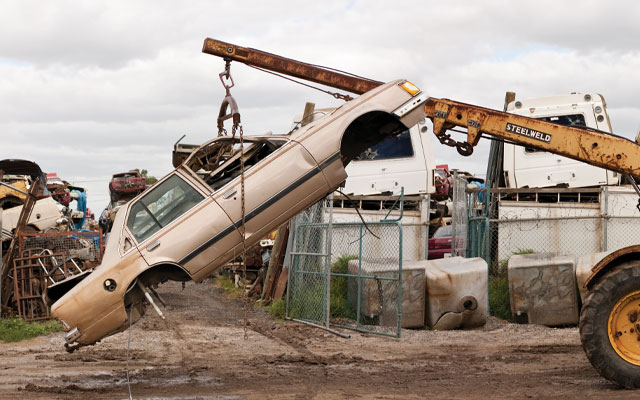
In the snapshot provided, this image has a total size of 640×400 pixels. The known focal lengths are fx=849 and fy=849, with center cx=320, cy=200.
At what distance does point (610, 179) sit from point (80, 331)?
11.1 metres

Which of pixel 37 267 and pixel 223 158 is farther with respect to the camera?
pixel 37 267

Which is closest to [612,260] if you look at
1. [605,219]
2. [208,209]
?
[208,209]

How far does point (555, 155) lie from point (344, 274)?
5.15 m

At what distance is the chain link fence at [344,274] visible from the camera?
1491cm

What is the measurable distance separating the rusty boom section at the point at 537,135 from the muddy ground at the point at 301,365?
2563 mm

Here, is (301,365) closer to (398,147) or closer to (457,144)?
(457,144)

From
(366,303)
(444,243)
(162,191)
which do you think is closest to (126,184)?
(444,243)

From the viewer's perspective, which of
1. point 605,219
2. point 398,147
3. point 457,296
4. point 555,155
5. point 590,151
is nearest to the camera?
point 590,151

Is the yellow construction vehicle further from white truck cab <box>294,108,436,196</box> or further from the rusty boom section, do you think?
white truck cab <box>294,108,436,196</box>

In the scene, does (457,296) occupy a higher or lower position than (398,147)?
lower

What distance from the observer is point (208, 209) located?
963 centimetres

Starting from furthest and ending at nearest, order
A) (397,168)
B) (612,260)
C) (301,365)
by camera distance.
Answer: (397,168) < (301,365) < (612,260)

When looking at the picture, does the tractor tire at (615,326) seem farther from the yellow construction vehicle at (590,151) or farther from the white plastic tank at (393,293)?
the white plastic tank at (393,293)

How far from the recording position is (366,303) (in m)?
15.2
